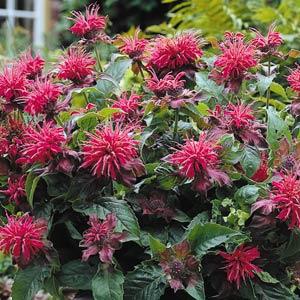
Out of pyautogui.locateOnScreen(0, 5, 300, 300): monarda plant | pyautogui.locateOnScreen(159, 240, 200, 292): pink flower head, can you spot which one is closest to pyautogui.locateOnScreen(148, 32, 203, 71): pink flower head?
pyautogui.locateOnScreen(0, 5, 300, 300): monarda plant

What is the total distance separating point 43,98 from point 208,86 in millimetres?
398

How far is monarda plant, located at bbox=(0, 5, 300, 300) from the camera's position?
3.97 ft

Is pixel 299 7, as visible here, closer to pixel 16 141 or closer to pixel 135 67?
pixel 135 67

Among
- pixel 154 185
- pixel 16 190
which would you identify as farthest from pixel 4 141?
pixel 154 185

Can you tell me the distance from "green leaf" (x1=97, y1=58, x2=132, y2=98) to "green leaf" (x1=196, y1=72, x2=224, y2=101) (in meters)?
0.17

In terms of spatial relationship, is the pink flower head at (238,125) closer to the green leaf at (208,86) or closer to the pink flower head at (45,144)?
the green leaf at (208,86)

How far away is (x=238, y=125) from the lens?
130 centimetres

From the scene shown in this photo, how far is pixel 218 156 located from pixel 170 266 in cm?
23

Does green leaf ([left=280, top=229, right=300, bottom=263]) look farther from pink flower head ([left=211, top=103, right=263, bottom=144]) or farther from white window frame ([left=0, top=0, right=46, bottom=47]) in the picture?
white window frame ([left=0, top=0, right=46, bottom=47])

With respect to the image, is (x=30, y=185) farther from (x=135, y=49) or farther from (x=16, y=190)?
(x=135, y=49)

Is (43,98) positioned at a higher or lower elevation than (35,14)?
higher

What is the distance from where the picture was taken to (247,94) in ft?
5.20

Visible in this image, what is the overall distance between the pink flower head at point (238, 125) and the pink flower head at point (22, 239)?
1.25ft

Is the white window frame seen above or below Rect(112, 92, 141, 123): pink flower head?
below
